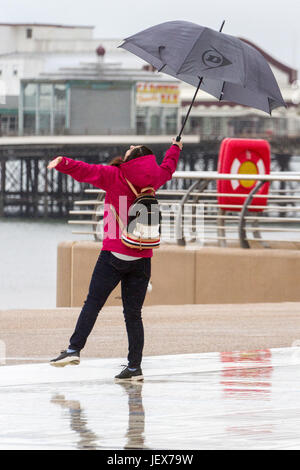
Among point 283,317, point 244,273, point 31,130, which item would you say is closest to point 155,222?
point 283,317

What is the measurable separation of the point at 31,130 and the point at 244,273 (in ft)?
242

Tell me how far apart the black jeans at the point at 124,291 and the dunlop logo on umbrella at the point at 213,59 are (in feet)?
4.10

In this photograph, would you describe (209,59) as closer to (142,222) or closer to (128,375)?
(142,222)

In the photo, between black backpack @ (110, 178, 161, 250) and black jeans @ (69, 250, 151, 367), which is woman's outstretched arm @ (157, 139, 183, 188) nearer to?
black backpack @ (110, 178, 161, 250)

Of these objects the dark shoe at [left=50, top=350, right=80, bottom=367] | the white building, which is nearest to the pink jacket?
the dark shoe at [left=50, top=350, right=80, bottom=367]

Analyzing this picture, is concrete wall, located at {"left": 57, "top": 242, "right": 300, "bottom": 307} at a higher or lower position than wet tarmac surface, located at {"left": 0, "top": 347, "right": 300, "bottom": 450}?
lower

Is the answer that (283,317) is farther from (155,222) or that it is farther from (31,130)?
(31,130)

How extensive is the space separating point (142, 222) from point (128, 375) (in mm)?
829

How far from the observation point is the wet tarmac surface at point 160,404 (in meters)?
5.52

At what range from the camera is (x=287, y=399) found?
21.6 ft

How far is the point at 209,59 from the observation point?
25.3 feet

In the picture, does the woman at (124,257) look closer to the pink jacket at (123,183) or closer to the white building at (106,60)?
the pink jacket at (123,183)

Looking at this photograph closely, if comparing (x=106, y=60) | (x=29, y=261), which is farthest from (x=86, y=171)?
(x=106, y=60)

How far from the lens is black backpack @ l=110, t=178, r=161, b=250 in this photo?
7.03 meters
